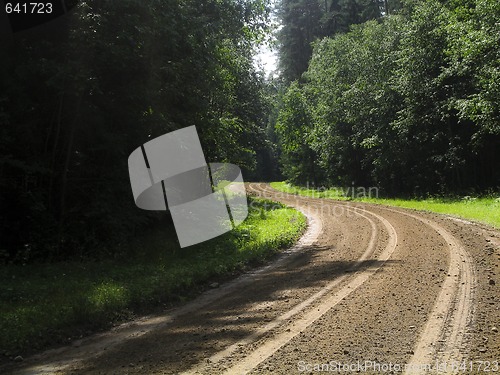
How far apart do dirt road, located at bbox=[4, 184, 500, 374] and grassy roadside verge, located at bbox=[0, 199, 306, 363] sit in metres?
0.54

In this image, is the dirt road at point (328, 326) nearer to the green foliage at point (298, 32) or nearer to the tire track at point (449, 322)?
the tire track at point (449, 322)

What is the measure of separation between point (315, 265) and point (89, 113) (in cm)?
730

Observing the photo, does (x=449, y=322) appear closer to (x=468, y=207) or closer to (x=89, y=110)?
(x=89, y=110)

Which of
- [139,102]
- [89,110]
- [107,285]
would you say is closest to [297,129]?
[139,102]

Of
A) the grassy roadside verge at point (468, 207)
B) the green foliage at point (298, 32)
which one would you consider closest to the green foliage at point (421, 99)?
the grassy roadside verge at point (468, 207)

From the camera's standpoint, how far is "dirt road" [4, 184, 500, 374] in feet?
14.3

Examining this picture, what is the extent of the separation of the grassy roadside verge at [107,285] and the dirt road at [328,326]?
1.77 feet

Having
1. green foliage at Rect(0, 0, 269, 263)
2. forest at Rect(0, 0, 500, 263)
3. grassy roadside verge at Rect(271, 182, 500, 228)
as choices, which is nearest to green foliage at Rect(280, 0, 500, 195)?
forest at Rect(0, 0, 500, 263)

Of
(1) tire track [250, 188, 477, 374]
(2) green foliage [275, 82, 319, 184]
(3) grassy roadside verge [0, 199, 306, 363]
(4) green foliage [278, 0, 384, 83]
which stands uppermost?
(4) green foliage [278, 0, 384, 83]

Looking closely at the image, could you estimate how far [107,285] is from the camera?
8500mm

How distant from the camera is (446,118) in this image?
89.1 feet

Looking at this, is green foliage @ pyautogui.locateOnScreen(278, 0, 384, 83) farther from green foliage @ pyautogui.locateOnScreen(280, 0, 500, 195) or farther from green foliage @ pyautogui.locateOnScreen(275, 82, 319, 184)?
green foliage @ pyautogui.locateOnScreen(280, 0, 500, 195)

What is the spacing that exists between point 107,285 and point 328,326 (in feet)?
15.9

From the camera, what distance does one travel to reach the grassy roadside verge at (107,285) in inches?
240
